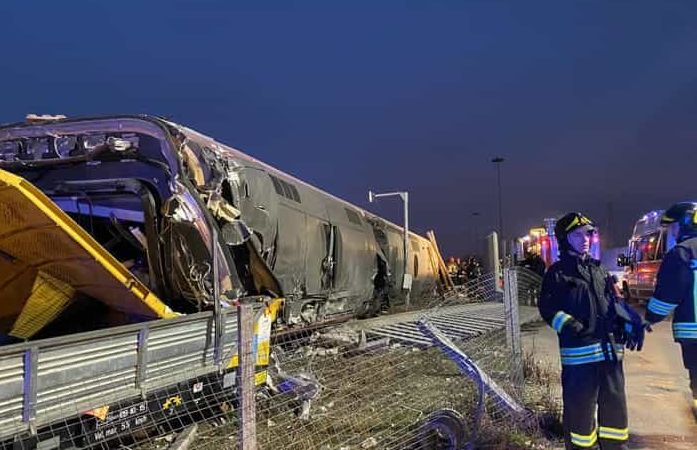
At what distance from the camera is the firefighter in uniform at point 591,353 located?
4117mm

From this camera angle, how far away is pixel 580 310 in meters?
4.16

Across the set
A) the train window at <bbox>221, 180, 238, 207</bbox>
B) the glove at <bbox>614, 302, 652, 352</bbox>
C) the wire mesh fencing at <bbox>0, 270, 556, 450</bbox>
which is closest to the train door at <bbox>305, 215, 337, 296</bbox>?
the wire mesh fencing at <bbox>0, 270, 556, 450</bbox>

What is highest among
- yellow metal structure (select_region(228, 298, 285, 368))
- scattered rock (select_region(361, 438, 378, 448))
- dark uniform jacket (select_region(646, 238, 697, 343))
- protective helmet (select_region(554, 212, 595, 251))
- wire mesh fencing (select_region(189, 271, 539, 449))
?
protective helmet (select_region(554, 212, 595, 251))

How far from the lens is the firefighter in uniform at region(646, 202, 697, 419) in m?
4.41

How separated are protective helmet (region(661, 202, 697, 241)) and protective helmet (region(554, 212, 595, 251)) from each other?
770 mm

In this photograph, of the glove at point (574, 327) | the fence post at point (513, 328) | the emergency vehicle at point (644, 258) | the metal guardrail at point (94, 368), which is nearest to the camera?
the metal guardrail at point (94, 368)

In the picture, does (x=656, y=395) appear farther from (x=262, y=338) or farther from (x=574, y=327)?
(x=262, y=338)

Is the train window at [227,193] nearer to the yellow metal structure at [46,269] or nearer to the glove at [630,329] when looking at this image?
the yellow metal structure at [46,269]

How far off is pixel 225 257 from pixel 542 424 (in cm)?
315

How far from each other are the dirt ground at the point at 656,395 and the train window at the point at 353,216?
3479 mm

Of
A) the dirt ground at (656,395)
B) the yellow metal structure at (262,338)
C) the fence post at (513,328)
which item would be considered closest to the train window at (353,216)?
the dirt ground at (656,395)

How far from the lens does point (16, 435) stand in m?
2.53

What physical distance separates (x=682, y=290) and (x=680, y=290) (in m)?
0.01

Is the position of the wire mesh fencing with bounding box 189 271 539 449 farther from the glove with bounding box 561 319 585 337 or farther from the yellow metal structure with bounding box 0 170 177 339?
the yellow metal structure with bounding box 0 170 177 339
